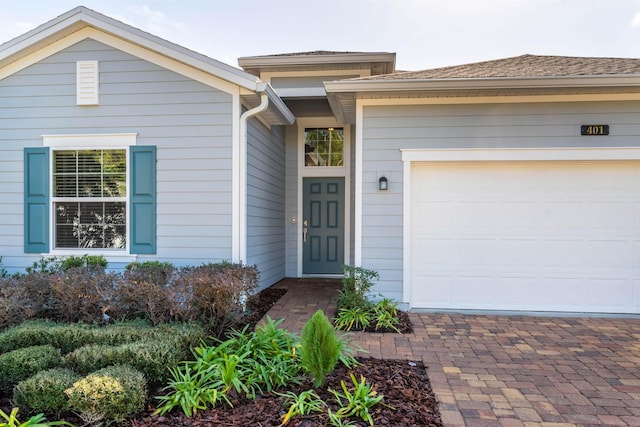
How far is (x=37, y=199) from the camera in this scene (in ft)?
18.2

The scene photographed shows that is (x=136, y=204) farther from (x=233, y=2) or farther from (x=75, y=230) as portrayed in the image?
(x=233, y=2)

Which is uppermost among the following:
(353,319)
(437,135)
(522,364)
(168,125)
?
(168,125)

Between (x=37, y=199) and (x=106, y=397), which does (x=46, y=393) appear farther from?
(x=37, y=199)

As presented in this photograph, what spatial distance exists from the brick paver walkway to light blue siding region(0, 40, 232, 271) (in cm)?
160

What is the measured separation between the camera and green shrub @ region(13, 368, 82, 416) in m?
2.48

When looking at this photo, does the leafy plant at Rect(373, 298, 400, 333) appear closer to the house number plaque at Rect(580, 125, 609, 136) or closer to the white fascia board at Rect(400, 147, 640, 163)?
the white fascia board at Rect(400, 147, 640, 163)

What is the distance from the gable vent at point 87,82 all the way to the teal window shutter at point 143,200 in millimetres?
937

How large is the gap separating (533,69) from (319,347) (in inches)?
190

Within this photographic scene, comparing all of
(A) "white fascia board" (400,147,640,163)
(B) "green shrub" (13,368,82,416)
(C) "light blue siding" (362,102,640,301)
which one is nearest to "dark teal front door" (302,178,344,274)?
(C) "light blue siding" (362,102,640,301)

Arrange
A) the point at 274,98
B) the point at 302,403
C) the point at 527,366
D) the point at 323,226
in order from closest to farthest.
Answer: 1. the point at 302,403
2. the point at 527,366
3. the point at 274,98
4. the point at 323,226

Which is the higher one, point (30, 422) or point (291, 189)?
point (291, 189)

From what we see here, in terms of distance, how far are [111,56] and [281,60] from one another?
2941 millimetres

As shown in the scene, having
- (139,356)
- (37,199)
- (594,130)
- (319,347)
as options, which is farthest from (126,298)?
(594,130)

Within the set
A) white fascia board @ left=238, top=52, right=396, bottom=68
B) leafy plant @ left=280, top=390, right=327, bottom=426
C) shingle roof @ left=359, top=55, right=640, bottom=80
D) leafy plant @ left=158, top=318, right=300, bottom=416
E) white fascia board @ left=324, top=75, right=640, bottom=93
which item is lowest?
leafy plant @ left=280, top=390, right=327, bottom=426
